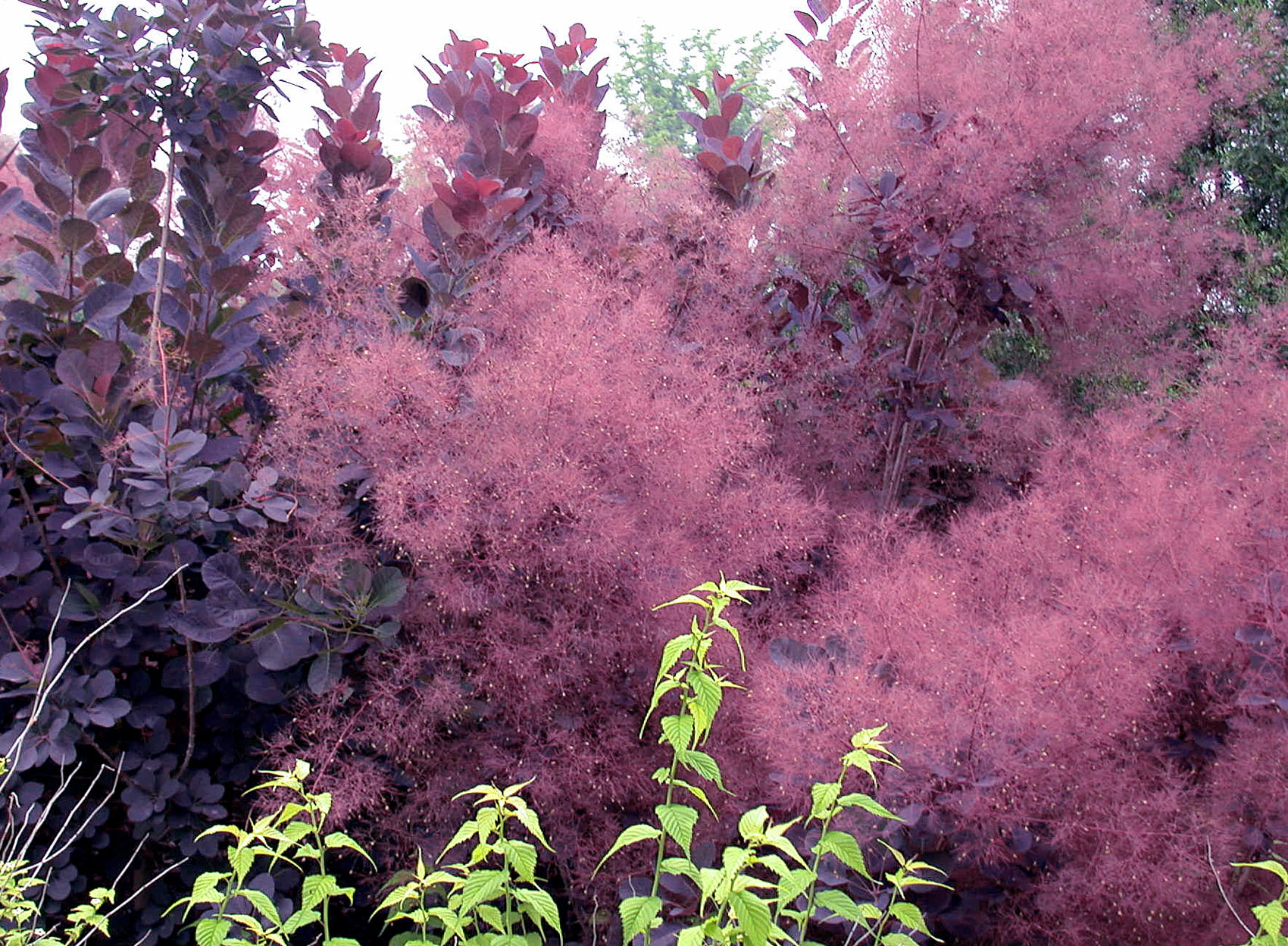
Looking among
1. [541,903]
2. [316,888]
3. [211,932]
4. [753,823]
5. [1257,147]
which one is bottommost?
[211,932]

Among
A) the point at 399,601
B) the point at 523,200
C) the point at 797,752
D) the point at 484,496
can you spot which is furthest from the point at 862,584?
the point at 523,200

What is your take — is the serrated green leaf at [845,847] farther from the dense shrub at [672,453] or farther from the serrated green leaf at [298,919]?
the serrated green leaf at [298,919]

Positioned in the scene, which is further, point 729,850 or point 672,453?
point 672,453

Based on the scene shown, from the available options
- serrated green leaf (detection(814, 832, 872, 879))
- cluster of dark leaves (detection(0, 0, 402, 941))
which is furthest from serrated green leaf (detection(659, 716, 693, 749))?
cluster of dark leaves (detection(0, 0, 402, 941))

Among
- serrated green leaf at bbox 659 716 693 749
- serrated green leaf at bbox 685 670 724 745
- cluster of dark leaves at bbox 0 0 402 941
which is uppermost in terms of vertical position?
serrated green leaf at bbox 685 670 724 745

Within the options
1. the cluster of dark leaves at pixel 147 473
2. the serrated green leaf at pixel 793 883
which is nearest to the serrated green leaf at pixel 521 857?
the serrated green leaf at pixel 793 883

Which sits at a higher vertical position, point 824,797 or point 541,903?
point 824,797

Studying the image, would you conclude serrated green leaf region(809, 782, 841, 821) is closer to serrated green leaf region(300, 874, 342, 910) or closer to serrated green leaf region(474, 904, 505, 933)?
serrated green leaf region(474, 904, 505, 933)

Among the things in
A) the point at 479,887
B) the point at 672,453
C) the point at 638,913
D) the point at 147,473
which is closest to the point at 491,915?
the point at 479,887

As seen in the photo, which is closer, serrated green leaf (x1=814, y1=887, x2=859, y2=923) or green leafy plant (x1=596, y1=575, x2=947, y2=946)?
green leafy plant (x1=596, y1=575, x2=947, y2=946)

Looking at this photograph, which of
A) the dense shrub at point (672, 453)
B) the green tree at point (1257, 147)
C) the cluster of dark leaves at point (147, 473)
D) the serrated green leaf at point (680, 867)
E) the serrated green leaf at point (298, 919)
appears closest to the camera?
the serrated green leaf at point (680, 867)

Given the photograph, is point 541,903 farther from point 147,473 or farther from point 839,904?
point 147,473

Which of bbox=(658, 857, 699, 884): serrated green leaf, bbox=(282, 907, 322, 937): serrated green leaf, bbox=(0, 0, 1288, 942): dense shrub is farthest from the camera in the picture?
bbox=(0, 0, 1288, 942): dense shrub

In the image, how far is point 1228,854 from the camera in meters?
2.19
